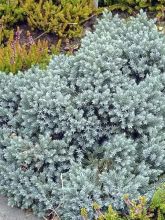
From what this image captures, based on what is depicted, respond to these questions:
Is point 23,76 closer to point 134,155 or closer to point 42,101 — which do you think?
point 42,101

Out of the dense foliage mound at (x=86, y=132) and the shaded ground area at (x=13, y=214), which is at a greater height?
the dense foliage mound at (x=86, y=132)

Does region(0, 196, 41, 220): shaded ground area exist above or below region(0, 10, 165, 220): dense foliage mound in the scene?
below

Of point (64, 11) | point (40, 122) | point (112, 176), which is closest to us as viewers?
point (112, 176)

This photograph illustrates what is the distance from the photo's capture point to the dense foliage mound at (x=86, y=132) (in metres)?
3.65

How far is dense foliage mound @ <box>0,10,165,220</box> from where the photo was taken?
12.0 feet

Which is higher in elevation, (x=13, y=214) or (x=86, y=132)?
(x=86, y=132)

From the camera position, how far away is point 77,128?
12.5ft

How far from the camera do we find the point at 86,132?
3.82 metres

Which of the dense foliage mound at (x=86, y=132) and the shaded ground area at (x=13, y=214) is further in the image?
the shaded ground area at (x=13, y=214)

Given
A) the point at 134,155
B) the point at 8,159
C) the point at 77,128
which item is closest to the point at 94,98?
the point at 77,128

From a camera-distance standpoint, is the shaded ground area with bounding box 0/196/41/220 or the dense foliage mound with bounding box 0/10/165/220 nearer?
the dense foliage mound with bounding box 0/10/165/220

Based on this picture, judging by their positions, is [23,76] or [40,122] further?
[23,76]

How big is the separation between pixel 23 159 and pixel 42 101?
45 cm

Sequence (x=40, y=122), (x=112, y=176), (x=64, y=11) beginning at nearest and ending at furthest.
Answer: (x=112, y=176)
(x=40, y=122)
(x=64, y=11)
